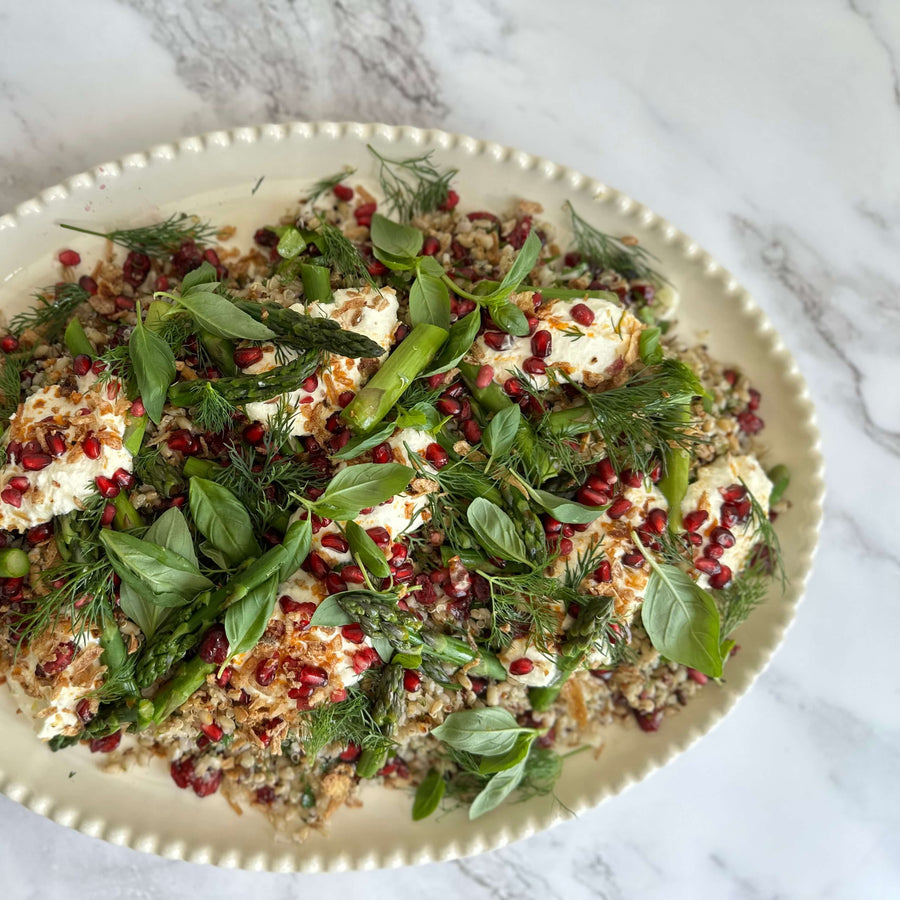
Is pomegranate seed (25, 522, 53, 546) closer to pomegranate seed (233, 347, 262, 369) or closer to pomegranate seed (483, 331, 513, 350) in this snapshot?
pomegranate seed (233, 347, 262, 369)

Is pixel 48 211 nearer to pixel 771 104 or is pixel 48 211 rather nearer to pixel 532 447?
pixel 532 447

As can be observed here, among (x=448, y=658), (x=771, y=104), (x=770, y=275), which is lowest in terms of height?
(x=448, y=658)

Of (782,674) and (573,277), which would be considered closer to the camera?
(573,277)

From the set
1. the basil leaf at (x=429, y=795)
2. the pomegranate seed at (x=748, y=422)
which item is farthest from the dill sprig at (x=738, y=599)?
the basil leaf at (x=429, y=795)

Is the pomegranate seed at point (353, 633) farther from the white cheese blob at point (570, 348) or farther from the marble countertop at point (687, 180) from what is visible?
the marble countertop at point (687, 180)

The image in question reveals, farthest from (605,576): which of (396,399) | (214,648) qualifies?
(214,648)

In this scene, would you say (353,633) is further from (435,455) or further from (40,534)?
(40,534)
